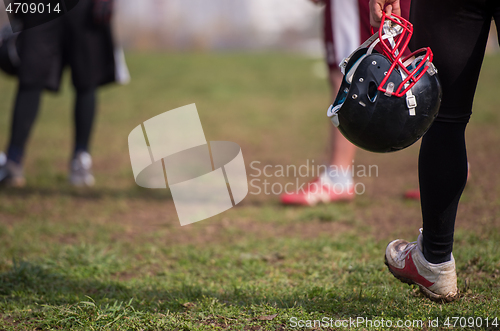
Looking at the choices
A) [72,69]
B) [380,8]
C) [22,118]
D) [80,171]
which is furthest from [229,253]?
[72,69]

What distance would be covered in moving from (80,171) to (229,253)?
1951 millimetres

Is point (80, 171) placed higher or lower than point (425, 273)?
lower

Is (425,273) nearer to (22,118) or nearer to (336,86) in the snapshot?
(336,86)

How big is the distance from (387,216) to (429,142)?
1.46m

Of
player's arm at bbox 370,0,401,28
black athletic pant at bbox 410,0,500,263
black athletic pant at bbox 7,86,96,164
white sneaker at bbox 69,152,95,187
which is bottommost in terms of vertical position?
white sneaker at bbox 69,152,95,187

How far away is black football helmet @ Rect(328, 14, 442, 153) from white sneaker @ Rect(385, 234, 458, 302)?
0.46 m

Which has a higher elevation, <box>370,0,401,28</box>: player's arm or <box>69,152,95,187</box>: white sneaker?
<box>370,0,401,28</box>: player's arm

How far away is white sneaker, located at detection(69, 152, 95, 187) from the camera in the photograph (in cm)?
383

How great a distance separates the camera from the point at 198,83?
442 inches

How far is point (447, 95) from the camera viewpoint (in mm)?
1532

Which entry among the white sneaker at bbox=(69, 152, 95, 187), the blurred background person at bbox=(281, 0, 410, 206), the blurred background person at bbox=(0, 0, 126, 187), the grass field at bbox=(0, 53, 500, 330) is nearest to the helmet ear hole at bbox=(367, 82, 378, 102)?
the grass field at bbox=(0, 53, 500, 330)

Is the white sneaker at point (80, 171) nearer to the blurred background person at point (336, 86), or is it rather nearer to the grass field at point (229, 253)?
the grass field at point (229, 253)

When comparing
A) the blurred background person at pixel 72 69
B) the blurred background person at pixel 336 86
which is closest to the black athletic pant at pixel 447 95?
the blurred background person at pixel 336 86

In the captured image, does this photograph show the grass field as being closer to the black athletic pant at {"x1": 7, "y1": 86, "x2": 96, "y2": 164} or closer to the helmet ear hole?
the black athletic pant at {"x1": 7, "y1": 86, "x2": 96, "y2": 164}
